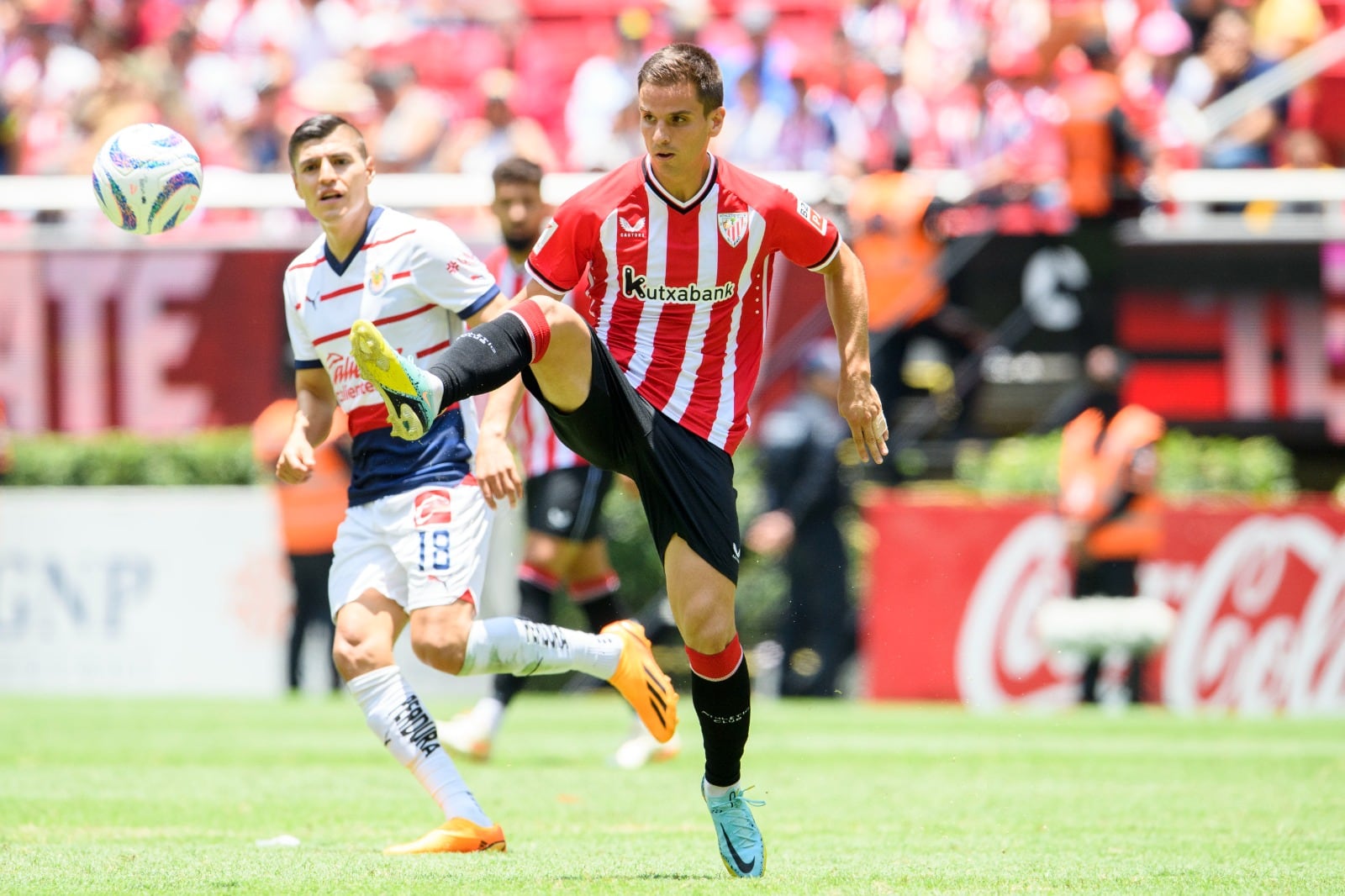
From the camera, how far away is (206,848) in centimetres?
625

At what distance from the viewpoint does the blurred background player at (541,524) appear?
934 centimetres

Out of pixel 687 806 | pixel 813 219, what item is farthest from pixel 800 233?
pixel 687 806

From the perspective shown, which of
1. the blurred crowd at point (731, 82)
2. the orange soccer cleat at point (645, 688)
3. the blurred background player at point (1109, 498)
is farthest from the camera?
the blurred crowd at point (731, 82)

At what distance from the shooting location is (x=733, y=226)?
5812mm

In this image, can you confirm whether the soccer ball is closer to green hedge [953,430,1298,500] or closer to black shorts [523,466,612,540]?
black shorts [523,466,612,540]

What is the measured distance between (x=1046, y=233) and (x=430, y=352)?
8.86 metres

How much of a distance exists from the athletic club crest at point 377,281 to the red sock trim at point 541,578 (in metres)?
3.18

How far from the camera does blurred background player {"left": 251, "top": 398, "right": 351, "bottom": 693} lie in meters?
14.1

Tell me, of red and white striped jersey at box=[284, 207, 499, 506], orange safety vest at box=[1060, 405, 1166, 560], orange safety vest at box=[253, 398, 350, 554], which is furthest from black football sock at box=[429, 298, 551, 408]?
orange safety vest at box=[253, 398, 350, 554]

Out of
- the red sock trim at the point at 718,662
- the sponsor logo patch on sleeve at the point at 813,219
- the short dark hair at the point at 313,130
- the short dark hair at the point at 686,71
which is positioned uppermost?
the short dark hair at the point at 686,71

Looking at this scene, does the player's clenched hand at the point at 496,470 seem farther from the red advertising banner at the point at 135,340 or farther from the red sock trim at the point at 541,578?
the red advertising banner at the point at 135,340

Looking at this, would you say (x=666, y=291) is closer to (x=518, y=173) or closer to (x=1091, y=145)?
(x=518, y=173)

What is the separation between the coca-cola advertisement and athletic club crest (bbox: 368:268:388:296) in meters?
7.78

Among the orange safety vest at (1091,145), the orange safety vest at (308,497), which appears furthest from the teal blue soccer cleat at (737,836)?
the orange safety vest at (1091,145)
